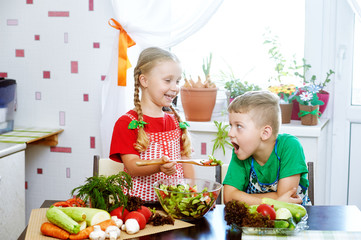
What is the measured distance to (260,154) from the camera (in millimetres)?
1656

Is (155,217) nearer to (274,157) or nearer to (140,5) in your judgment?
(274,157)

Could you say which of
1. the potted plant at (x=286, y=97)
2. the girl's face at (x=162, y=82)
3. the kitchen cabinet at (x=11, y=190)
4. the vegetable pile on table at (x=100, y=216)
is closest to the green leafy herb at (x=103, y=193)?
the vegetable pile on table at (x=100, y=216)

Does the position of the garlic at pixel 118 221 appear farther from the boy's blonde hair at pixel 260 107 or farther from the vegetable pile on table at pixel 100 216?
the boy's blonde hair at pixel 260 107

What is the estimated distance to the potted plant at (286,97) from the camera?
8.36ft

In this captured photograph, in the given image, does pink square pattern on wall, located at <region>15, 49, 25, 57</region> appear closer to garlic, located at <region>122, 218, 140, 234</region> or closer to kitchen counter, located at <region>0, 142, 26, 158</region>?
kitchen counter, located at <region>0, 142, 26, 158</region>

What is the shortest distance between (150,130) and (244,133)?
1.33 ft

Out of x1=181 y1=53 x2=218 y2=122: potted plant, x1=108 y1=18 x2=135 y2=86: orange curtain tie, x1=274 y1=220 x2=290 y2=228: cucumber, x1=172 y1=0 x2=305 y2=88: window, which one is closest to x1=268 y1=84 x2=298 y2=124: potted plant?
x1=172 y1=0 x2=305 y2=88: window

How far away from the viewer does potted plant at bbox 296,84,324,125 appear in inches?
98.6

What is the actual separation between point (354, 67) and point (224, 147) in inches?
33.4

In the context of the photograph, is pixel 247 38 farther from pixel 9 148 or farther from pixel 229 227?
pixel 229 227

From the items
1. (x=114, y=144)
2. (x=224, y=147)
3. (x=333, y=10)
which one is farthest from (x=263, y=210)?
(x=333, y=10)

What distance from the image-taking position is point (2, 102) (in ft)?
8.68

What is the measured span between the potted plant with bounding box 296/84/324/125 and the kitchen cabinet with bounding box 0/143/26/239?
1451mm

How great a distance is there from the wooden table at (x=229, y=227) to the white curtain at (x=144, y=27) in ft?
4.18
